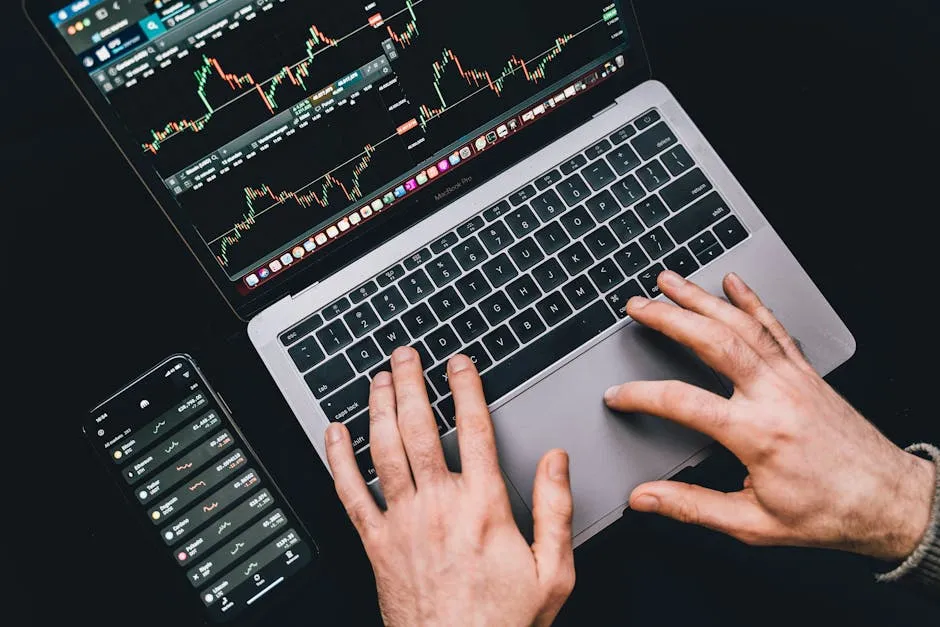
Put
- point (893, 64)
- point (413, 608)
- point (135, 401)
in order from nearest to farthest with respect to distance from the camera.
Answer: point (413, 608) < point (135, 401) < point (893, 64)

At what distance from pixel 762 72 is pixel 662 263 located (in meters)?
0.43

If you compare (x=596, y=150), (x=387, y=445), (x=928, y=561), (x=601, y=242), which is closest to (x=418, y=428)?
(x=387, y=445)

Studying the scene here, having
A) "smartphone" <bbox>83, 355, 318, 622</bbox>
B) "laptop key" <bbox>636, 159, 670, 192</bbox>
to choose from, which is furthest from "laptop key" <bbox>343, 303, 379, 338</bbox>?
"laptop key" <bbox>636, 159, 670, 192</bbox>

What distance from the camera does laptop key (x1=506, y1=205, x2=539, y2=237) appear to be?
3.25 feet

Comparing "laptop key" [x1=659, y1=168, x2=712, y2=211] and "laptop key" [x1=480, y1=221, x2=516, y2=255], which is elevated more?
"laptop key" [x1=480, y1=221, x2=516, y2=255]

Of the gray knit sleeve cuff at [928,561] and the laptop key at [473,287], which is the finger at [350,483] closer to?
the laptop key at [473,287]

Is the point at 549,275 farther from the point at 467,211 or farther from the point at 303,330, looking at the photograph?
the point at 303,330

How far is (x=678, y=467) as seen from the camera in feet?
3.05

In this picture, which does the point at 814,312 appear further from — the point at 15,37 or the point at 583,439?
the point at 15,37

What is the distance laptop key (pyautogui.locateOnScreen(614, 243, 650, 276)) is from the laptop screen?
0.76 feet

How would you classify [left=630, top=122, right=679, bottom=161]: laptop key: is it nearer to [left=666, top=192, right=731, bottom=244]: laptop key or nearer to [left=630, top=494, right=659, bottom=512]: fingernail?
[left=666, top=192, right=731, bottom=244]: laptop key

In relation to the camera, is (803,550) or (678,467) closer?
(678,467)

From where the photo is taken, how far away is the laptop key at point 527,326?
96 cm

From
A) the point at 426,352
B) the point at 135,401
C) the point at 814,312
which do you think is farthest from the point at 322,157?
the point at 814,312
